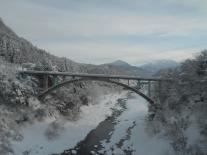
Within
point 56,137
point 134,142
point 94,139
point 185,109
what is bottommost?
point 94,139

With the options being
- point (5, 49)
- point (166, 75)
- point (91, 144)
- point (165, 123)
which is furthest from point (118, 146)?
point (5, 49)

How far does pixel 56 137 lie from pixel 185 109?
56.9 feet

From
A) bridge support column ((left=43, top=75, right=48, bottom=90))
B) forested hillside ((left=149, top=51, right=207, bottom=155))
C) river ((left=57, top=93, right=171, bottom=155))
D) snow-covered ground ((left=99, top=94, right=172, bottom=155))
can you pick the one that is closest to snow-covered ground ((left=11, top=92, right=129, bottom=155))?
river ((left=57, top=93, right=171, bottom=155))

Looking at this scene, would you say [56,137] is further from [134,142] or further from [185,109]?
[185,109]

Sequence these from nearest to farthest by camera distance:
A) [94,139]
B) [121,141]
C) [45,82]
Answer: [121,141]
[94,139]
[45,82]

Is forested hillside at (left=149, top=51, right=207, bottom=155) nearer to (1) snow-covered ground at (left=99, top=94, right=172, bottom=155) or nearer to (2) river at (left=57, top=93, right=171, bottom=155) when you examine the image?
(1) snow-covered ground at (left=99, top=94, right=172, bottom=155)

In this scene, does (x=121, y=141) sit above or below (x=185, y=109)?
below

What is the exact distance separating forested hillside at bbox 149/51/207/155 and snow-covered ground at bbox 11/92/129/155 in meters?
10.9

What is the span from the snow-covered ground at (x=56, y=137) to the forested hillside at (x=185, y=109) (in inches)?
429

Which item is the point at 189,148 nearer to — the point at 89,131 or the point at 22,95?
the point at 89,131

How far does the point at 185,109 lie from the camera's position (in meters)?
39.4

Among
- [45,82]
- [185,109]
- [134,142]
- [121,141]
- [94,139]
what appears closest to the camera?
[185,109]

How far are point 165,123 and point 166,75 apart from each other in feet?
34.7

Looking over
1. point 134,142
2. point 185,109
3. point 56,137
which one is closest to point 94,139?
point 56,137
